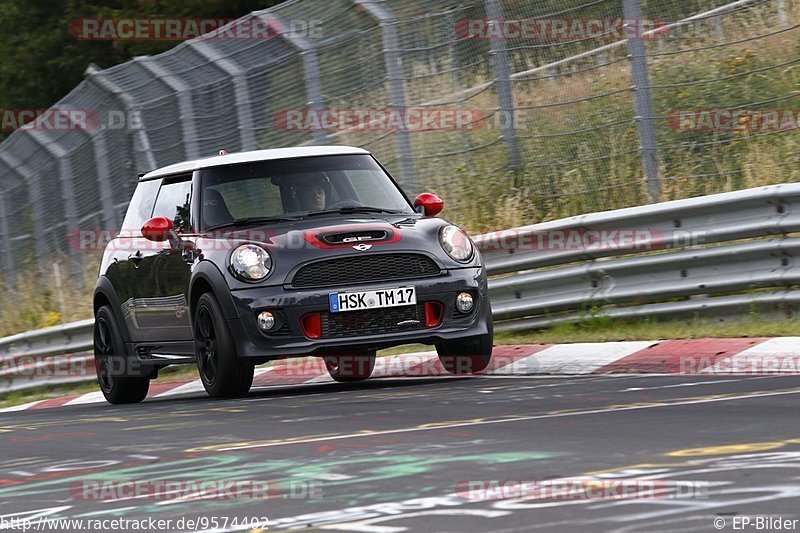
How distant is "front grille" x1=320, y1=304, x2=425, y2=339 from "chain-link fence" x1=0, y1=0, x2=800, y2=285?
128 inches

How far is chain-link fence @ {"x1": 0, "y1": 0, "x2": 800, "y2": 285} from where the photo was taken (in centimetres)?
1287

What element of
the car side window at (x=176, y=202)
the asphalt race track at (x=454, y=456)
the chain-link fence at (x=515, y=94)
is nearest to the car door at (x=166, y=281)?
the car side window at (x=176, y=202)

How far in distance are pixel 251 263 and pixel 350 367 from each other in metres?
2.30

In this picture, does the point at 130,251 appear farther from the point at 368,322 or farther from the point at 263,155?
the point at 368,322

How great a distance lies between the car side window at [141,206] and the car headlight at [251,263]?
201 centimetres

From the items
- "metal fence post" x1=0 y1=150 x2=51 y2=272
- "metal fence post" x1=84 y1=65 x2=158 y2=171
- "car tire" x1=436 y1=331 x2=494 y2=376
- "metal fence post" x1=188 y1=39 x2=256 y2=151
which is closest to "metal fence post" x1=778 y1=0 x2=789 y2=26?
"car tire" x1=436 y1=331 x2=494 y2=376

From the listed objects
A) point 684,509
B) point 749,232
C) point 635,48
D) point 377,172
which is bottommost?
point 684,509

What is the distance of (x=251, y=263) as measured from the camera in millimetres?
9609

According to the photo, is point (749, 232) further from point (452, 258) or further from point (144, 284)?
point (144, 284)

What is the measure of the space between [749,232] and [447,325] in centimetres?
216

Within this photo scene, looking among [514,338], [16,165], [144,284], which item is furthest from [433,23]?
[16,165]

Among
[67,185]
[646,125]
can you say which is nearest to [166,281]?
[646,125]

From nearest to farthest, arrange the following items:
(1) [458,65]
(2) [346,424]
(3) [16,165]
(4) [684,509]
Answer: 1. (4) [684,509]
2. (2) [346,424]
3. (1) [458,65]
4. (3) [16,165]

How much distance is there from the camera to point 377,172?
36.4 ft
